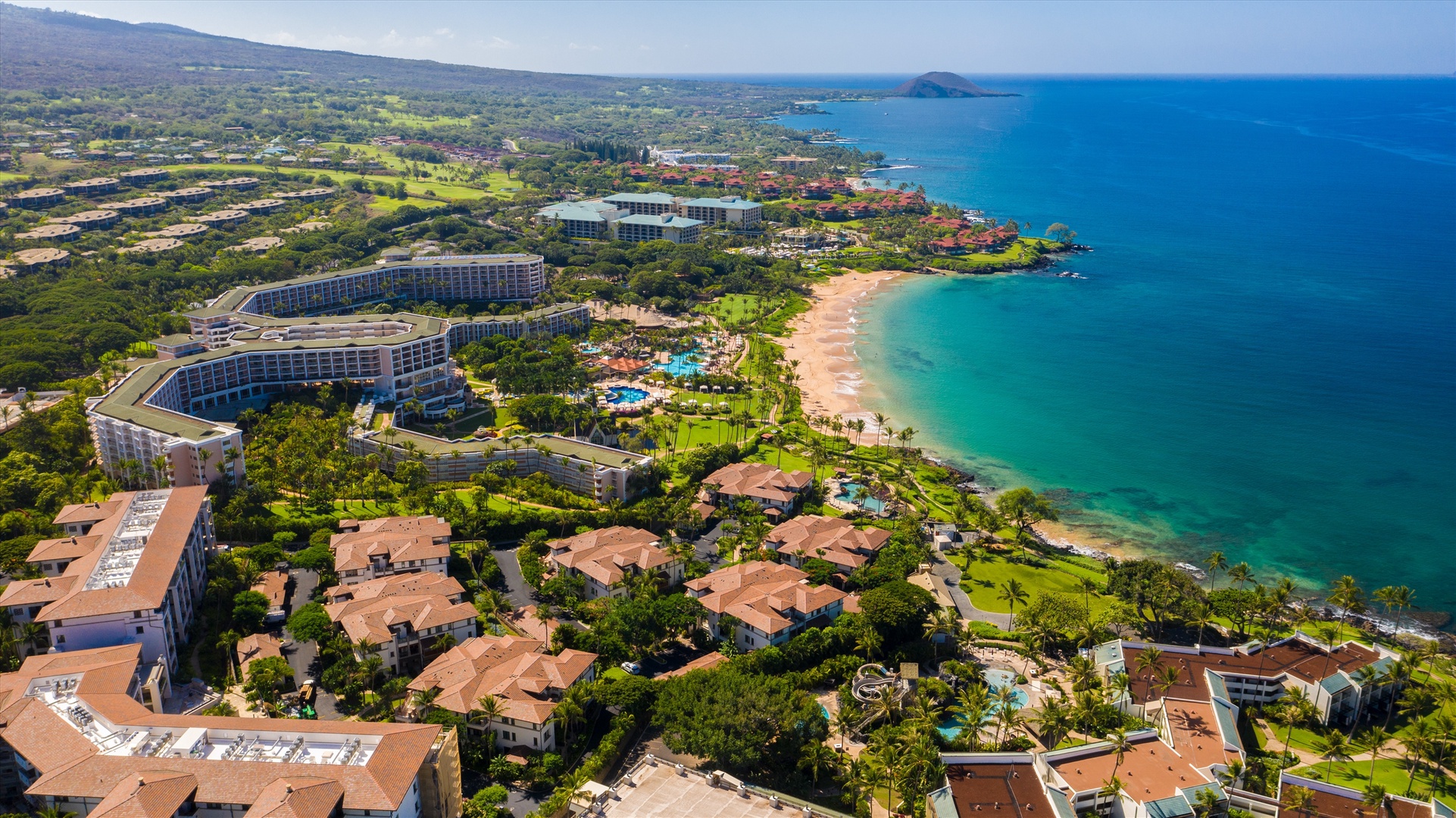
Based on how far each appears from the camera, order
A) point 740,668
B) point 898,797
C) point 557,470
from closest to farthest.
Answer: point 898,797 < point 740,668 < point 557,470

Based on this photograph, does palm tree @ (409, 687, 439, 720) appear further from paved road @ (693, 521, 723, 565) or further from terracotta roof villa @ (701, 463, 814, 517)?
terracotta roof villa @ (701, 463, 814, 517)

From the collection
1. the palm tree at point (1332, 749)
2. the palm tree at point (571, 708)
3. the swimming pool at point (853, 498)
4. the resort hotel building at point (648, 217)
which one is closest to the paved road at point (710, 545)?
the swimming pool at point (853, 498)

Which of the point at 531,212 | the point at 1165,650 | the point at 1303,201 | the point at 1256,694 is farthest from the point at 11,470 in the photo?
the point at 1303,201

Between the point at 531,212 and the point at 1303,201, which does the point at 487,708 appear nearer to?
the point at 531,212

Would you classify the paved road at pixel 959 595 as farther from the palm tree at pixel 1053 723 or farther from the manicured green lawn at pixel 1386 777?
the manicured green lawn at pixel 1386 777

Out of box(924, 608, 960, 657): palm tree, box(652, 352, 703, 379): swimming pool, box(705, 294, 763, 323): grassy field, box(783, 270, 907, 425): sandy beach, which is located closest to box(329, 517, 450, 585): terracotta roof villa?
box(924, 608, 960, 657): palm tree

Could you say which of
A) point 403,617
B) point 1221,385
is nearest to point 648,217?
point 1221,385
